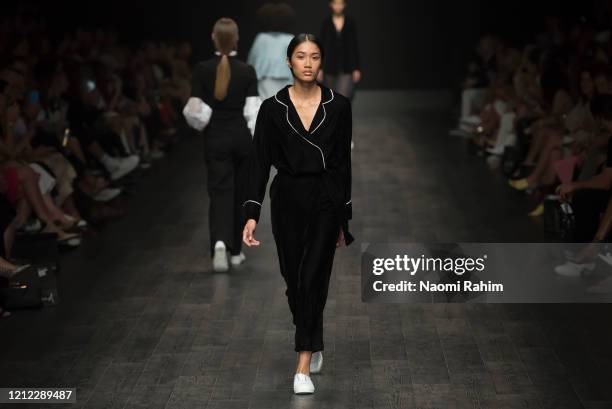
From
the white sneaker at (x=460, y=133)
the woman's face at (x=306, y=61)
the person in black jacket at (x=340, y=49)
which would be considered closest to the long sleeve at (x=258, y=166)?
the woman's face at (x=306, y=61)

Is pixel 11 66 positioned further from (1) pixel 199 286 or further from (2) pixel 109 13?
(2) pixel 109 13

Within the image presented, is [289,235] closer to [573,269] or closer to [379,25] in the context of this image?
[573,269]

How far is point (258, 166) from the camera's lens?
14.1ft

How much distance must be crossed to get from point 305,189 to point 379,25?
11103 millimetres

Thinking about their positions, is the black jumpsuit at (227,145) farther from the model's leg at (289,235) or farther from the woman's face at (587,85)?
the woman's face at (587,85)

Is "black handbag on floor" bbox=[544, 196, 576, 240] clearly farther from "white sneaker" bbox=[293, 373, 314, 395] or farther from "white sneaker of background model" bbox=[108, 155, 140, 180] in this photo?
"white sneaker of background model" bbox=[108, 155, 140, 180]

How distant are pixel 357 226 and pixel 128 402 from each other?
3238mm

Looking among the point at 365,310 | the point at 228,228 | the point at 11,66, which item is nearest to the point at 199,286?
the point at 228,228

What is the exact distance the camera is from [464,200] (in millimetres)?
8133

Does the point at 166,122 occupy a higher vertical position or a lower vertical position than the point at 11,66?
lower

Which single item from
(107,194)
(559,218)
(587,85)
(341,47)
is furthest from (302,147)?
(341,47)

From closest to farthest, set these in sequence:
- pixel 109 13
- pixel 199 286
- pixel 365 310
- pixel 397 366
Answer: pixel 397 366, pixel 365 310, pixel 199 286, pixel 109 13

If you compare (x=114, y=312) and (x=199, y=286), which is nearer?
(x=114, y=312)

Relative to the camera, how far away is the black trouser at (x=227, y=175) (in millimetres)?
6086
